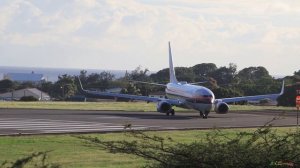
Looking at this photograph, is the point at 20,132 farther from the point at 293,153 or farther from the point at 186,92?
the point at 186,92

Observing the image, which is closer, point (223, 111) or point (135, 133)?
point (135, 133)

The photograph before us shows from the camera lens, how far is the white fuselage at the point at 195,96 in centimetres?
4081

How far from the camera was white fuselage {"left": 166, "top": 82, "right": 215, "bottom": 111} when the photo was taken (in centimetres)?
4081

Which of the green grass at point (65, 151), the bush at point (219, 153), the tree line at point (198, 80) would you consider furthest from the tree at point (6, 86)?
the bush at point (219, 153)

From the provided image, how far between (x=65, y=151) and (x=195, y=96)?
81.0ft

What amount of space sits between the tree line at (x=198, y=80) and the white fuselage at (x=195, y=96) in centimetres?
2885

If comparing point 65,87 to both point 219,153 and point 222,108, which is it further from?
point 219,153

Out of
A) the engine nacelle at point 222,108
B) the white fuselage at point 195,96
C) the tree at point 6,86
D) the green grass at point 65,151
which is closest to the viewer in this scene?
the green grass at point 65,151

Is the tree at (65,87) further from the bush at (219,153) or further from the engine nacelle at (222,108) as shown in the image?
the bush at (219,153)

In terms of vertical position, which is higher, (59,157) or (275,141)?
A: (275,141)

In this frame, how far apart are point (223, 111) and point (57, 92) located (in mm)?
80361

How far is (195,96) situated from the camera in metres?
41.5

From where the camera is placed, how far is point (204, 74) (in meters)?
161

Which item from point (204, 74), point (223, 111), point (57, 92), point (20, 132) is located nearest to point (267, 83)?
point (57, 92)
